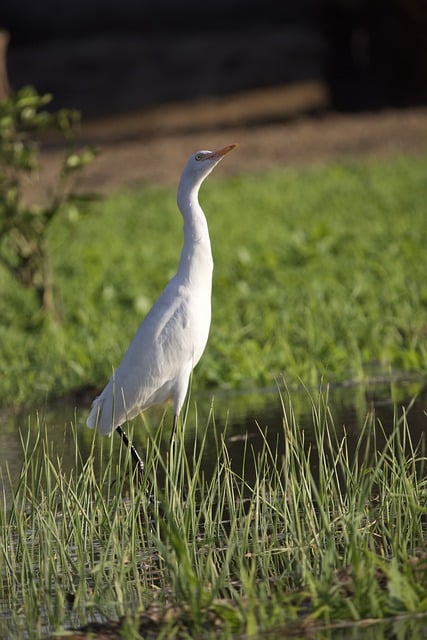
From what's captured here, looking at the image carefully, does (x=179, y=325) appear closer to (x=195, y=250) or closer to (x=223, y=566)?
(x=195, y=250)

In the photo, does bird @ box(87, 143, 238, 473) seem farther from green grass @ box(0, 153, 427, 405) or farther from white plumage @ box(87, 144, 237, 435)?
green grass @ box(0, 153, 427, 405)

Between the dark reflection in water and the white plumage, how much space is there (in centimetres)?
21

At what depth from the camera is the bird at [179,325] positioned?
643cm

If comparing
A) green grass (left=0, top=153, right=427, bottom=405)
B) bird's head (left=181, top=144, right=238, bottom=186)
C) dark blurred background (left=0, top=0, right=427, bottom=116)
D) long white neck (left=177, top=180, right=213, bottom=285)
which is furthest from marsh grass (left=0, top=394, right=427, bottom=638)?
dark blurred background (left=0, top=0, right=427, bottom=116)

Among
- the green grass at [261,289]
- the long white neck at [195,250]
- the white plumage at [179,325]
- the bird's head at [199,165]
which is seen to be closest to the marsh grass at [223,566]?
the green grass at [261,289]

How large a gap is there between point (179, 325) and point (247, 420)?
116 cm

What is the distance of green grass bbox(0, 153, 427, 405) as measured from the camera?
854 cm

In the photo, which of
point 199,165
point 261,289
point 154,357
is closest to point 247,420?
point 154,357

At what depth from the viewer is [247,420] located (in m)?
7.40

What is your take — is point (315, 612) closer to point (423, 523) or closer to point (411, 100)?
point (423, 523)

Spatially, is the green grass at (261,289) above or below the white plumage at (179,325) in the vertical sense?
below

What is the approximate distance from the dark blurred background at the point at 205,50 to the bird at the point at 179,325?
687 inches

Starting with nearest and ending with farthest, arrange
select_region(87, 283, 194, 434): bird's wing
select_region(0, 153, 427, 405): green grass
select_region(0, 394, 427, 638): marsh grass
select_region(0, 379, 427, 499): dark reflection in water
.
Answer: select_region(0, 394, 427, 638): marsh grass, select_region(87, 283, 194, 434): bird's wing, select_region(0, 379, 427, 499): dark reflection in water, select_region(0, 153, 427, 405): green grass

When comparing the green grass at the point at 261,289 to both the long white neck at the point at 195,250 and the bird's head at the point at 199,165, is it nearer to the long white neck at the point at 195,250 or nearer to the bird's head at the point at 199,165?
the long white neck at the point at 195,250
